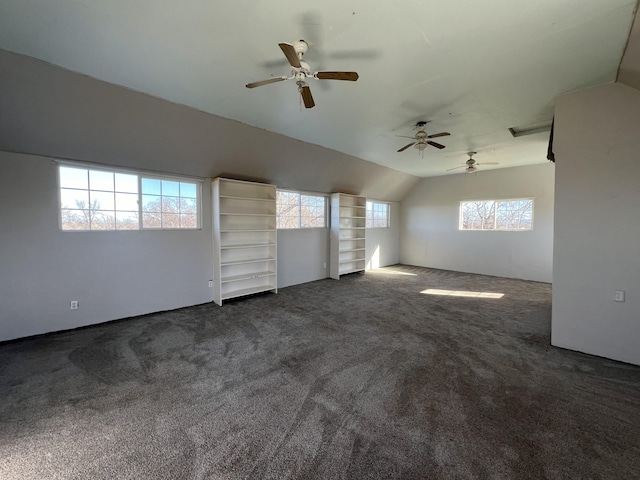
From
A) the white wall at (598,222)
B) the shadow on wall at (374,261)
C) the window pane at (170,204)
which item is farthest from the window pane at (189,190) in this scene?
the shadow on wall at (374,261)

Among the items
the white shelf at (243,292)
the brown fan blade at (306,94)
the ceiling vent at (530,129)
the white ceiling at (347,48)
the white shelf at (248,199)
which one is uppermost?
the ceiling vent at (530,129)

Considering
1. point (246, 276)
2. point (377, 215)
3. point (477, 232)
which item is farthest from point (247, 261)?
point (477, 232)

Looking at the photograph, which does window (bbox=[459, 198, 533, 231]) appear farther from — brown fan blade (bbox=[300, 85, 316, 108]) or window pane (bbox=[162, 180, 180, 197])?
window pane (bbox=[162, 180, 180, 197])

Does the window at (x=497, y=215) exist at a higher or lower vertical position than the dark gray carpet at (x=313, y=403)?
higher

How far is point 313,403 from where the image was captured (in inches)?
78.9

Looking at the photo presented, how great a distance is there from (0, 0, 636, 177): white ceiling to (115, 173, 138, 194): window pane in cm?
150

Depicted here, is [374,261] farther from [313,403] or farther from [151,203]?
[313,403]

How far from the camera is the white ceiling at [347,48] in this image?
5.71 ft

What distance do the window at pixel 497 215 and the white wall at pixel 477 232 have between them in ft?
0.51

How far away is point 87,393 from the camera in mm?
2111

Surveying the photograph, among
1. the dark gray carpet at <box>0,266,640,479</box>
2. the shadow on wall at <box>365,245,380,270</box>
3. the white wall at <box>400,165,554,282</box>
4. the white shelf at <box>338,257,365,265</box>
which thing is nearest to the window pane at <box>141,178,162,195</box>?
the dark gray carpet at <box>0,266,640,479</box>

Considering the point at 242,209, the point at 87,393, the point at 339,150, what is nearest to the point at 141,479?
the point at 87,393

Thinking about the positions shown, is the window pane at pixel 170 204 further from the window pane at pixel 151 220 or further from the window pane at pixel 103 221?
the window pane at pixel 103 221

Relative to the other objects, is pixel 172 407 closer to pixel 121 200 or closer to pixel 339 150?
pixel 121 200
